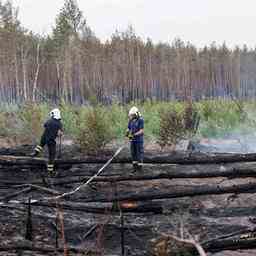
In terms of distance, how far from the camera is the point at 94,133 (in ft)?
51.6

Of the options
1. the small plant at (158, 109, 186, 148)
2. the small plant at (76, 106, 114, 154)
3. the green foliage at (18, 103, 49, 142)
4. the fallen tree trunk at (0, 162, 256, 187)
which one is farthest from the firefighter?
the green foliage at (18, 103, 49, 142)

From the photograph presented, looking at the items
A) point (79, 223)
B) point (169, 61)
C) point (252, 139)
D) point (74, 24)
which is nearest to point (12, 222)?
point (79, 223)

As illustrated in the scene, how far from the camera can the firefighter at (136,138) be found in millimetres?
12516

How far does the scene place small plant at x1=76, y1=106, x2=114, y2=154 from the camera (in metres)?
Result: 15.7

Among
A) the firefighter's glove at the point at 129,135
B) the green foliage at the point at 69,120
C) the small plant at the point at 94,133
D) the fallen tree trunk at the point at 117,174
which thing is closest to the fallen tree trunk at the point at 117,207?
the fallen tree trunk at the point at 117,174

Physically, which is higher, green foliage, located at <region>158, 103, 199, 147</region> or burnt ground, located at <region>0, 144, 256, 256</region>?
green foliage, located at <region>158, 103, 199, 147</region>

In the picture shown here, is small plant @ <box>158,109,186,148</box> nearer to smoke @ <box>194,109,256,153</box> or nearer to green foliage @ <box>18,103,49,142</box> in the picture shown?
smoke @ <box>194,109,256,153</box>

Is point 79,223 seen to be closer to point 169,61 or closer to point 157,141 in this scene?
point 157,141

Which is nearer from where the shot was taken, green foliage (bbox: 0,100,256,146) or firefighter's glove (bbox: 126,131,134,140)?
firefighter's glove (bbox: 126,131,134,140)

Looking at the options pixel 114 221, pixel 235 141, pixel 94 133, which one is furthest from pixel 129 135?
pixel 235 141

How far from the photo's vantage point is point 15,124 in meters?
19.3

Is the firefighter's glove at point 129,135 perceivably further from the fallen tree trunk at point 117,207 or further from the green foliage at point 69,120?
the green foliage at point 69,120

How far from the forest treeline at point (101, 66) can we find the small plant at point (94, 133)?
972 inches

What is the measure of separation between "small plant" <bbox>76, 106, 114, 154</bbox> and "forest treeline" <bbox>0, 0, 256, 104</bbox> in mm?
24698
